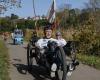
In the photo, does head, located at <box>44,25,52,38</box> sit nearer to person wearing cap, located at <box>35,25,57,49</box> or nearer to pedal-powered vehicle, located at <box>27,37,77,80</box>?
person wearing cap, located at <box>35,25,57,49</box>

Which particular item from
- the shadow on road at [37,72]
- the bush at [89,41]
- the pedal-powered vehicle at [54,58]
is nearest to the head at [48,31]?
the pedal-powered vehicle at [54,58]

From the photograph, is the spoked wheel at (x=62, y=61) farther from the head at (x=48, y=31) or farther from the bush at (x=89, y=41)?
the bush at (x=89, y=41)

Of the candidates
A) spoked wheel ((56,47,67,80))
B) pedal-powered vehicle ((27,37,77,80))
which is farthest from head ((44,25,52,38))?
spoked wheel ((56,47,67,80))

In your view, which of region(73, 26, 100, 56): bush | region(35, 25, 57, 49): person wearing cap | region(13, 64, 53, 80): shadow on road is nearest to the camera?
region(35, 25, 57, 49): person wearing cap

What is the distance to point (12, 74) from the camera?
41.6 feet

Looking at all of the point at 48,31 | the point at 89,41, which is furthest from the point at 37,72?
the point at 89,41

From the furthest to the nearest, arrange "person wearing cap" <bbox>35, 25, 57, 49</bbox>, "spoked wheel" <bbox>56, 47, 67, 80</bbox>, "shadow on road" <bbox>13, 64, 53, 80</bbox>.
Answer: "shadow on road" <bbox>13, 64, 53, 80</bbox>, "person wearing cap" <bbox>35, 25, 57, 49</bbox>, "spoked wheel" <bbox>56, 47, 67, 80</bbox>

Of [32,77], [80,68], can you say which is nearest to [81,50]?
[80,68]

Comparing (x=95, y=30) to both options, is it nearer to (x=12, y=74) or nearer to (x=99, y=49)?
(x=99, y=49)

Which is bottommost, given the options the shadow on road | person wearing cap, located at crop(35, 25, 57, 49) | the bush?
the shadow on road

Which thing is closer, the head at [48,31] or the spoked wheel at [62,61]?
the spoked wheel at [62,61]

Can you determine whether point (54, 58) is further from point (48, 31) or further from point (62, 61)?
point (48, 31)

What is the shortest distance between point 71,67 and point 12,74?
2.79 m

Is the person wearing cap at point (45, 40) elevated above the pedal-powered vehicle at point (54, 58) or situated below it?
above
